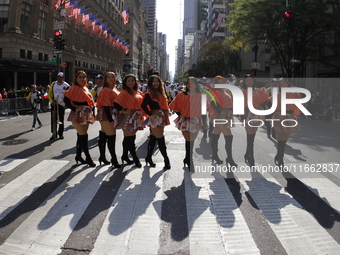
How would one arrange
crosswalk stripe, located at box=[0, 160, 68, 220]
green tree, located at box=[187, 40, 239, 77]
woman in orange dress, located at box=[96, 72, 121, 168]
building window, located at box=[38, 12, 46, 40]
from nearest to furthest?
crosswalk stripe, located at box=[0, 160, 68, 220], woman in orange dress, located at box=[96, 72, 121, 168], building window, located at box=[38, 12, 46, 40], green tree, located at box=[187, 40, 239, 77]

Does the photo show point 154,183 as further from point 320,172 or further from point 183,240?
point 320,172

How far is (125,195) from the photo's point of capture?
16.2 ft

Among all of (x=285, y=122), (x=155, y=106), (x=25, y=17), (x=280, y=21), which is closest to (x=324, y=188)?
(x=285, y=122)

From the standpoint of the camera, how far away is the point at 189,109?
621cm

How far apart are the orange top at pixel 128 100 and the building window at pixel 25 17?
94.1 feet

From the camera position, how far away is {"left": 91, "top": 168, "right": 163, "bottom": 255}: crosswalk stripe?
3.36m

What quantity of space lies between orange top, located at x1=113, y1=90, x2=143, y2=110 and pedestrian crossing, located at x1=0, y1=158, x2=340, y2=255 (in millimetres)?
1392

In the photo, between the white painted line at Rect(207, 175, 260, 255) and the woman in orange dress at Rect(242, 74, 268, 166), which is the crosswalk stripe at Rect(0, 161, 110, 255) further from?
the woman in orange dress at Rect(242, 74, 268, 166)

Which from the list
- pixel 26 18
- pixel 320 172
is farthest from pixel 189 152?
pixel 26 18

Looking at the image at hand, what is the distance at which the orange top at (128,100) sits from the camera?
→ 247 inches

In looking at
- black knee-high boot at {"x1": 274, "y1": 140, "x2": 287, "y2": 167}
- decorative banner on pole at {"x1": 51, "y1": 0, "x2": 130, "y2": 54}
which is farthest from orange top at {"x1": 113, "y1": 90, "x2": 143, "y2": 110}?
decorative banner on pole at {"x1": 51, "y1": 0, "x2": 130, "y2": 54}

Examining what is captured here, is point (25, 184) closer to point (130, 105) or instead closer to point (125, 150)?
point (125, 150)

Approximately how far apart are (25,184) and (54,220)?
1.82m

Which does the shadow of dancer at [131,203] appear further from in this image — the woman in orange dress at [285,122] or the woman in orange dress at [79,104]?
the woman in orange dress at [285,122]
